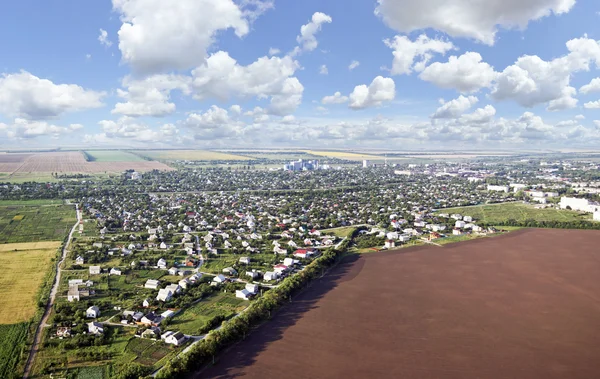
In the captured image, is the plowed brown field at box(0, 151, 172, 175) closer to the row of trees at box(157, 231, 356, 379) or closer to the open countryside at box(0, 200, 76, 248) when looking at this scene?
the open countryside at box(0, 200, 76, 248)

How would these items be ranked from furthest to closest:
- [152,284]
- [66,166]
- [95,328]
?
[66,166]
[152,284]
[95,328]

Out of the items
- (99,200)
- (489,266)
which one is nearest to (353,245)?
(489,266)

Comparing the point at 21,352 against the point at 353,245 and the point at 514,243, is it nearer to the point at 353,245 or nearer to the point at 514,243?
the point at 353,245

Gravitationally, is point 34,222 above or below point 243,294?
above

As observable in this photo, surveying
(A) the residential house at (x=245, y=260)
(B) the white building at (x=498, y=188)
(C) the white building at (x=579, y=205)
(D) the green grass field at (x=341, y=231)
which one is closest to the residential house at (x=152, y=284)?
(A) the residential house at (x=245, y=260)

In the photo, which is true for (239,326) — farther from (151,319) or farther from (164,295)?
(164,295)

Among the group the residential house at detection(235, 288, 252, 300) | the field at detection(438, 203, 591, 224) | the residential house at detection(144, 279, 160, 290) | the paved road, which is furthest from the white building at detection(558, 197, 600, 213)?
the paved road

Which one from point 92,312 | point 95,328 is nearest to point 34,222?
point 92,312
